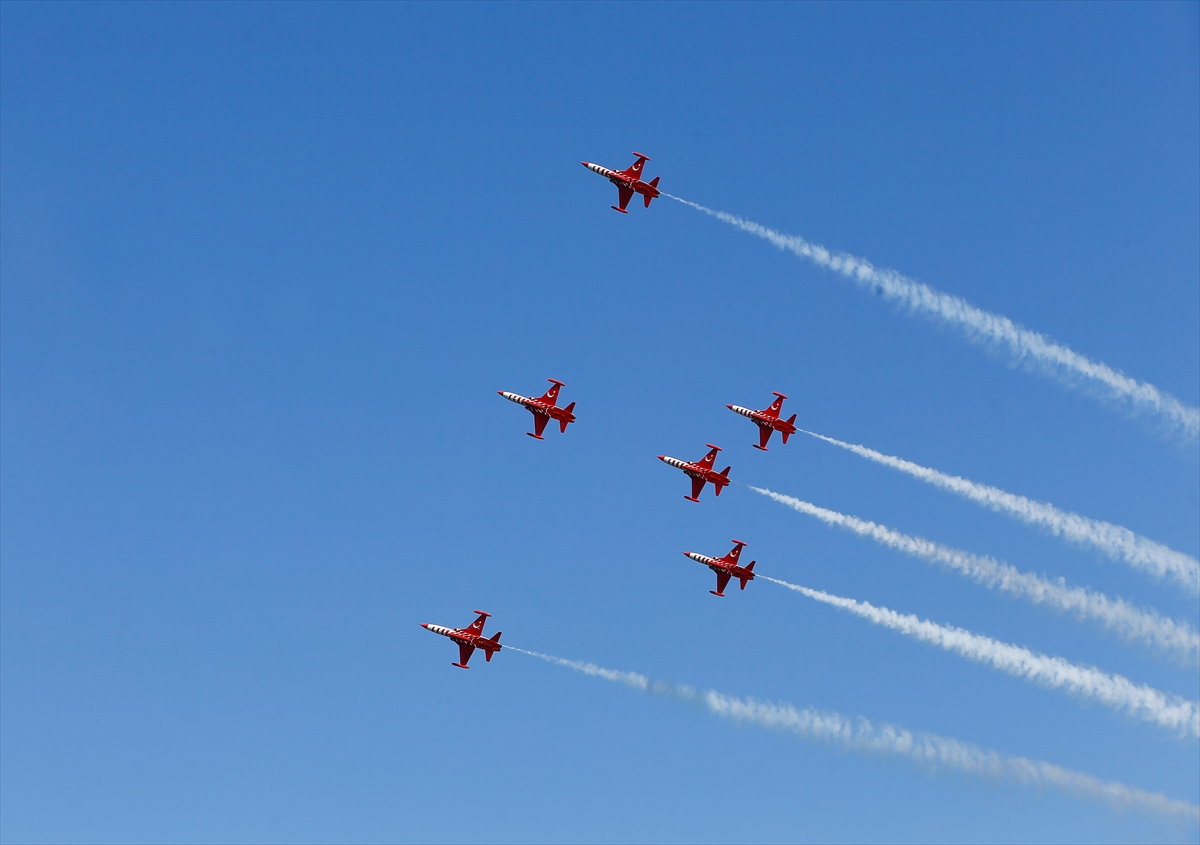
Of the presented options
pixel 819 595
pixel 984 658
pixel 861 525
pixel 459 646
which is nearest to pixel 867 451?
pixel 861 525

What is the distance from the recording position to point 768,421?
13912 centimetres

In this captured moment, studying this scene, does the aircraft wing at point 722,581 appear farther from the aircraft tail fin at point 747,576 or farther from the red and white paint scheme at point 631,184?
the red and white paint scheme at point 631,184

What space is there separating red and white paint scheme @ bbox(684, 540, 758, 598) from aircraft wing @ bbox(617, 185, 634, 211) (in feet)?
125

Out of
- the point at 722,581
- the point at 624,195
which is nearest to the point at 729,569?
the point at 722,581

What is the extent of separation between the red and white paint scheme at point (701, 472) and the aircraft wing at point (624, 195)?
2801 centimetres

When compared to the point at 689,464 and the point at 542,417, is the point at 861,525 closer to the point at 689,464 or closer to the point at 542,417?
the point at 689,464

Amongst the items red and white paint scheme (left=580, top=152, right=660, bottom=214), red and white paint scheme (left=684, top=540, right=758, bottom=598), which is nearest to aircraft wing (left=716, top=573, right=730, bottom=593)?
red and white paint scheme (left=684, top=540, right=758, bottom=598)

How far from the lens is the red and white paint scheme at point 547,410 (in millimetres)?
134000

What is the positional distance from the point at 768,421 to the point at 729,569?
16.9 meters

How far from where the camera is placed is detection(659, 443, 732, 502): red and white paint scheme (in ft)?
449

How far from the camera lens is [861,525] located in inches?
5079

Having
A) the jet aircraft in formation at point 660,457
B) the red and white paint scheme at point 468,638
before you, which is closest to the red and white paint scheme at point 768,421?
the jet aircraft in formation at point 660,457

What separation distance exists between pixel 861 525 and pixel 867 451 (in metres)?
7.63

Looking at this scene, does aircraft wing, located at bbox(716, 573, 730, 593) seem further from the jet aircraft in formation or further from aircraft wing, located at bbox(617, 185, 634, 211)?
aircraft wing, located at bbox(617, 185, 634, 211)
